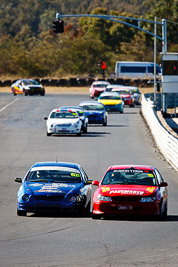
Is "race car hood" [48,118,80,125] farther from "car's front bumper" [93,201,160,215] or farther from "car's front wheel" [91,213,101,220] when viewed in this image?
"car's front bumper" [93,201,160,215]

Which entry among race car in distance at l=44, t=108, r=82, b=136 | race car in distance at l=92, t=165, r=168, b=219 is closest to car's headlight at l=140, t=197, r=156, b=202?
race car in distance at l=92, t=165, r=168, b=219

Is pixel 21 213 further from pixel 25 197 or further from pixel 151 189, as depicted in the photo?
pixel 151 189

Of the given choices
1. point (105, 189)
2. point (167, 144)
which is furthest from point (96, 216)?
point (167, 144)

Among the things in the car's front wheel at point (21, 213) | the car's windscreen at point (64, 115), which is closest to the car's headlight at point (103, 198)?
the car's front wheel at point (21, 213)

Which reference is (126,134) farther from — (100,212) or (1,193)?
(100,212)

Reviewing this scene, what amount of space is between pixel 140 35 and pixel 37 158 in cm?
10429

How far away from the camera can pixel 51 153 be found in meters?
30.9

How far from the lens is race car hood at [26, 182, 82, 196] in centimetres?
1559

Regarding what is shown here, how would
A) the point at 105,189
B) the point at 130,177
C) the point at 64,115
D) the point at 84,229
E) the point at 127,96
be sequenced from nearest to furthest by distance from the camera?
the point at 84,229 → the point at 105,189 → the point at 130,177 → the point at 64,115 → the point at 127,96

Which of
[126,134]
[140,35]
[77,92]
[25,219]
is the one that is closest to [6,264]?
[25,219]

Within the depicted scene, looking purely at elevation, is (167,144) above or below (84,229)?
below

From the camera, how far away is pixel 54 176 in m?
16.6

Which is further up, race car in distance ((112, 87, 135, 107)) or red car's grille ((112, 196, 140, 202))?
red car's grille ((112, 196, 140, 202))

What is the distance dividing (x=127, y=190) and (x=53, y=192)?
1.59m
